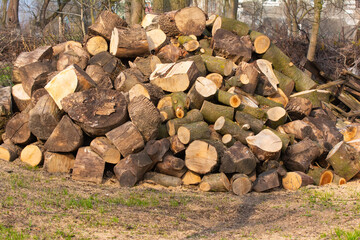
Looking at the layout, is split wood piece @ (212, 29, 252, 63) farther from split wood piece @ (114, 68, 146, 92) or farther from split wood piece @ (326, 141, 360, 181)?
split wood piece @ (326, 141, 360, 181)

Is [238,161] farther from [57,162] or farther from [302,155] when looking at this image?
[57,162]

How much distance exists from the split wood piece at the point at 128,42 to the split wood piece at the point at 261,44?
2.35 m

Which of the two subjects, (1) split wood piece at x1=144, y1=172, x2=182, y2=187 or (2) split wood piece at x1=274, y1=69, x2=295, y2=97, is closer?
(1) split wood piece at x1=144, y1=172, x2=182, y2=187

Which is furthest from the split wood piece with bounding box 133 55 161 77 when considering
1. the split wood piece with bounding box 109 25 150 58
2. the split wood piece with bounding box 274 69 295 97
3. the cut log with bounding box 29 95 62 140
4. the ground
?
the split wood piece with bounding box 274 69 295 97

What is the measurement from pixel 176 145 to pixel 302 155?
6.95ft

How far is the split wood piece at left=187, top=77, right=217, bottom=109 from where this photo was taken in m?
6.32

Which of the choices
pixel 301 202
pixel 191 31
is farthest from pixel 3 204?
pixel 191 31

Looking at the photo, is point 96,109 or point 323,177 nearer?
point 96,109

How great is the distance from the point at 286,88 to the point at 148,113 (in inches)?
137

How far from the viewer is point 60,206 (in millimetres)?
4395

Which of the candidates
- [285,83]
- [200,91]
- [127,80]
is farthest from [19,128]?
[285,83]

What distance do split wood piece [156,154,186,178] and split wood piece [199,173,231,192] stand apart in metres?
0.40

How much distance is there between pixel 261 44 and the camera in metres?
8.00

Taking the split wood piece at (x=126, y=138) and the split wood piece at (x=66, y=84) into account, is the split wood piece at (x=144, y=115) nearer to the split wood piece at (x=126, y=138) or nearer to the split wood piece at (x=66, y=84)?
the split wood piece at (x=126, y=138)
